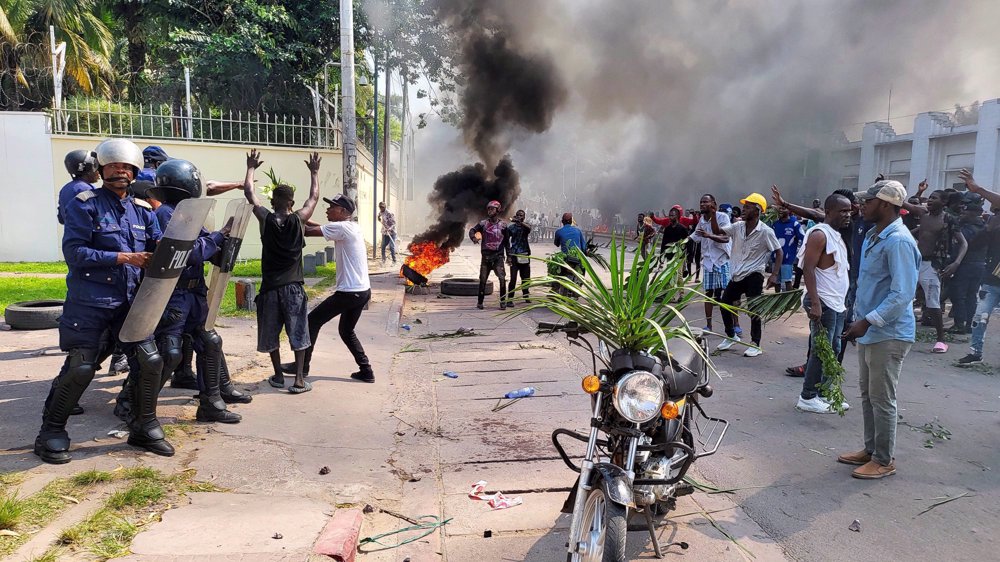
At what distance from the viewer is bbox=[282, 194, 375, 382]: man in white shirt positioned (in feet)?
19.3

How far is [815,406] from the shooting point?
5355mm

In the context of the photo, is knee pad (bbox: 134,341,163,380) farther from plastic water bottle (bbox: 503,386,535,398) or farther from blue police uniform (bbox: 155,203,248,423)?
plastic water bottle (bbox: 503,386,535,398)

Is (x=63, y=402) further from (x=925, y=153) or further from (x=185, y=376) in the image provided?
(x=925, y=153)

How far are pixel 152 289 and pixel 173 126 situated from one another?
42.4 ft

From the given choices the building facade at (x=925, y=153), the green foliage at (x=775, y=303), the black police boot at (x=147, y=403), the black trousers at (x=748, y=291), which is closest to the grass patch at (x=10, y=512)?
the black police boot at (x=147, y=403)

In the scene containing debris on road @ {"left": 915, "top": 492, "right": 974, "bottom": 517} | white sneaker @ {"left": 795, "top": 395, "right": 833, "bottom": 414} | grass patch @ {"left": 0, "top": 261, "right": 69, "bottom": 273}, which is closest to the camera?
debris on road @ {"left": 915, "top": 492, "right": 974, "bottom": 517}

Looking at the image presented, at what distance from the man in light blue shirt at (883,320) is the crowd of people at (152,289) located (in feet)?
13.7

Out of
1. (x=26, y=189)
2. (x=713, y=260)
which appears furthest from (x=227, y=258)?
(x=26, y=189)

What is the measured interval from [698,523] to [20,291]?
10.7 meters

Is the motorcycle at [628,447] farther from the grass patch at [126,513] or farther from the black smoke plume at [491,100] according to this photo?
the black smoke plume at [491,100]

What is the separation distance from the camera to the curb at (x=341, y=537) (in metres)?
2.99

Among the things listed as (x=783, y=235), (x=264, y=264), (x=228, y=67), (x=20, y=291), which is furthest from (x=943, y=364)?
(x=228, y=67)

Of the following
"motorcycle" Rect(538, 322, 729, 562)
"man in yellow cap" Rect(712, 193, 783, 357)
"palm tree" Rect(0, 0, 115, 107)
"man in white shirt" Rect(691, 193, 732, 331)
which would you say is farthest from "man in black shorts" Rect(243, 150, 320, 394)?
"palm tree" Rect(0, 0, 115, 107)

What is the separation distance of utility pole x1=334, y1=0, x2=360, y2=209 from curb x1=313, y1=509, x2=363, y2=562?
29.2 ft
